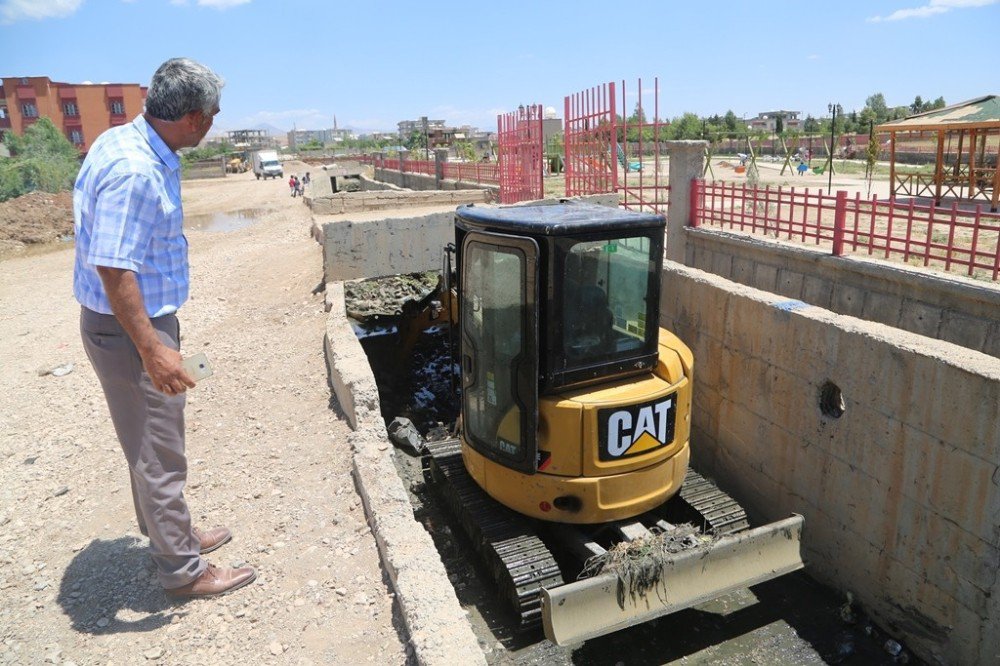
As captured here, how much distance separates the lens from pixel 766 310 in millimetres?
5281

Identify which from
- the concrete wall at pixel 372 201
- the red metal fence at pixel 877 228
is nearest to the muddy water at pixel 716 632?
the red metal fence at pixel 877 228

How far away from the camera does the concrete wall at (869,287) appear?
6758 mm

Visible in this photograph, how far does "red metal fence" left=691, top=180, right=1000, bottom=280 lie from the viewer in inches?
298

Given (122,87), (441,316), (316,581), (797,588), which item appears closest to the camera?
(316,581)

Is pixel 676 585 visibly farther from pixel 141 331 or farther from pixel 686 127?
pixel 686 127

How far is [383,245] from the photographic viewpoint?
8391 mm

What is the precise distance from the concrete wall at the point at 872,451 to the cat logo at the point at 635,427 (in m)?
1.43

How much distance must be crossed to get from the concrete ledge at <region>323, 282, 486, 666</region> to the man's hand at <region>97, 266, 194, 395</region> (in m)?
1.25

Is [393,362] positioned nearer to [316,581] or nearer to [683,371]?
[683,371]

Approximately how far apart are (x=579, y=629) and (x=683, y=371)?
1687 millimetres

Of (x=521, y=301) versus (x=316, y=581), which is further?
(x=521, y=301)

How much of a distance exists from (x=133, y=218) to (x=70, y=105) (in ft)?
259

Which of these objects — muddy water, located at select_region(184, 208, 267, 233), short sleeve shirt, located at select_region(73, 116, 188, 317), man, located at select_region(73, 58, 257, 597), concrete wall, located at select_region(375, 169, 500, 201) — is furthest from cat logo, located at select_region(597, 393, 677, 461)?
muddy water, located at select_region(184, 208, 267, 233)

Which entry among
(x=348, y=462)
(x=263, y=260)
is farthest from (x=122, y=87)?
(x=348, y=462)
